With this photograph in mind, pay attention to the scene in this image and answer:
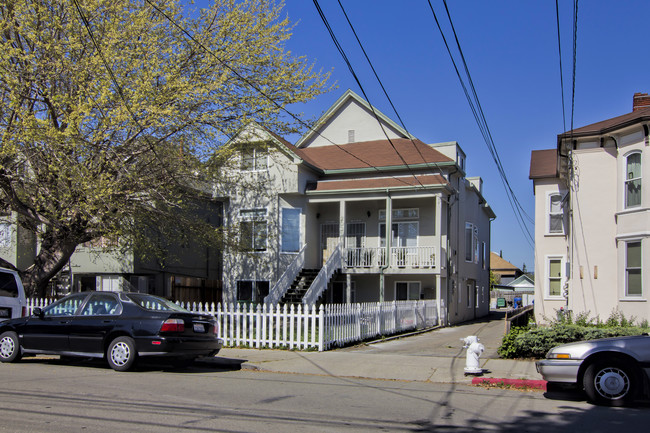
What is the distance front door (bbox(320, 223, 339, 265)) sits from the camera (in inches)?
998

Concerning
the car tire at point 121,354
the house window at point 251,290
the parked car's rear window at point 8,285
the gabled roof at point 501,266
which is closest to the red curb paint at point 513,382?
the car tire at point 121,354

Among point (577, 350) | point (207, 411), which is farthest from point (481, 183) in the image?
point (207, 411)

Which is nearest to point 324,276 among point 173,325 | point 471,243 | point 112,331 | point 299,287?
point 299,287

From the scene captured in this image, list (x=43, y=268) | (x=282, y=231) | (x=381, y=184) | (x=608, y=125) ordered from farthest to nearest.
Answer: (x=282, y=231), (x=381, y=184), (x=43, y=268), (x=608, y=125)

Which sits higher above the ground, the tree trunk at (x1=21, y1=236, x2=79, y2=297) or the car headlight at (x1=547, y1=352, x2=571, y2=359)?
the tree trunk at (x1=21, y1=236, x2=79, y2=297)

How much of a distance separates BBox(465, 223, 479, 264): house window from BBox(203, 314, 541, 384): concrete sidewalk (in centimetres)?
1376

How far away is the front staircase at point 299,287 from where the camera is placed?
893 inches

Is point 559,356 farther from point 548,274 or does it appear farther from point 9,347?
point 548,274

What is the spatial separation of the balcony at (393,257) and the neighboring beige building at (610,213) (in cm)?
564

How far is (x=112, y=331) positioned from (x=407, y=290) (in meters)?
16.4

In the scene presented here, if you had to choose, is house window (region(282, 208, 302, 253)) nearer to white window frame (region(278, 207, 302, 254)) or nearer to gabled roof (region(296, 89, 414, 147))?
white window frame (region(278, 207, 302, 254))

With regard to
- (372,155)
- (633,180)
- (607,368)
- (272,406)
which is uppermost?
(372,155)

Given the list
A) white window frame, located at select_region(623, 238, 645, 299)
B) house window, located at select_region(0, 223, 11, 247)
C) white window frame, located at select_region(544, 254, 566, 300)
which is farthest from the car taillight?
house window, located at select_region(0, 223, 11, 247)

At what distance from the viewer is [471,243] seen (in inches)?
1176
